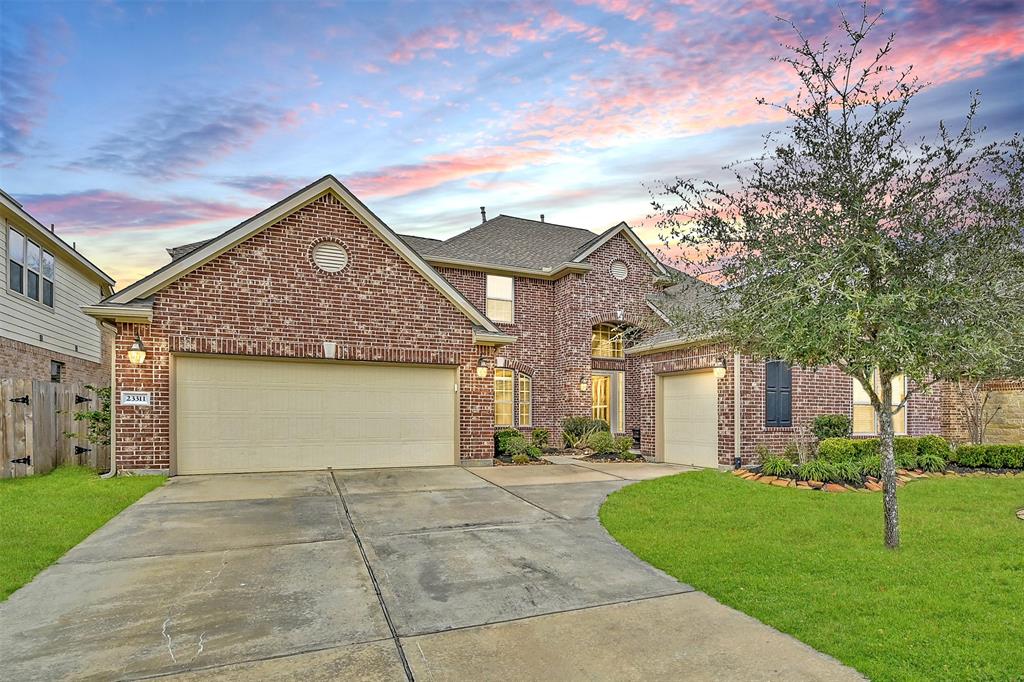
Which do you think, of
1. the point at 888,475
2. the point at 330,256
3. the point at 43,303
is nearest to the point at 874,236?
the point at 888,475

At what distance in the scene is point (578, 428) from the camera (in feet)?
53.4

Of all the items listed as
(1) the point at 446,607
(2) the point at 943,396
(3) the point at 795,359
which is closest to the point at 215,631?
(1) the point at 446,607

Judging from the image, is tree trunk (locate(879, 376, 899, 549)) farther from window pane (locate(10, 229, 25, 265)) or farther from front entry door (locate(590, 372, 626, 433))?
window pane (locate(10, 229, 25, 265))

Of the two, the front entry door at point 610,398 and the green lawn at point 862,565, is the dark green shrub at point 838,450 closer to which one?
the green lawn at point 862,565

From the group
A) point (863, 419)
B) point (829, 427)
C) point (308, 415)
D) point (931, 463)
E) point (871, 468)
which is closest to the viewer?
point (871, 468)

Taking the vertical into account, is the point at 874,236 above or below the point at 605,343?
above

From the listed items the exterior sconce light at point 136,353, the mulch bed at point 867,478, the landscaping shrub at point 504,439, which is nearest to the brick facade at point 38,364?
the exterior sconce light at point 136,353

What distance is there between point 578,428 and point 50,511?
12.1 m

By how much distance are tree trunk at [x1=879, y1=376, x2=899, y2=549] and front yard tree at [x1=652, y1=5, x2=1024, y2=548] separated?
0.01m

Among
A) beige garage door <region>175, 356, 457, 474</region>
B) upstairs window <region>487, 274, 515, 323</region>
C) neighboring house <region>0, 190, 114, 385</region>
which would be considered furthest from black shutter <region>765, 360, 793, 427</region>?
neighboring house <region>0, 190, 114, 385</region>

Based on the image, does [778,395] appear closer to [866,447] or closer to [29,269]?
[866,447]

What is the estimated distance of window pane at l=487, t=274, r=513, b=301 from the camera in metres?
17.2

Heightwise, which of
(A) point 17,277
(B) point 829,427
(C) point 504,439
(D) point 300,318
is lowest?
(C) point 504,439

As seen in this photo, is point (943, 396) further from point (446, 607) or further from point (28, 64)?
point (28, 64)
